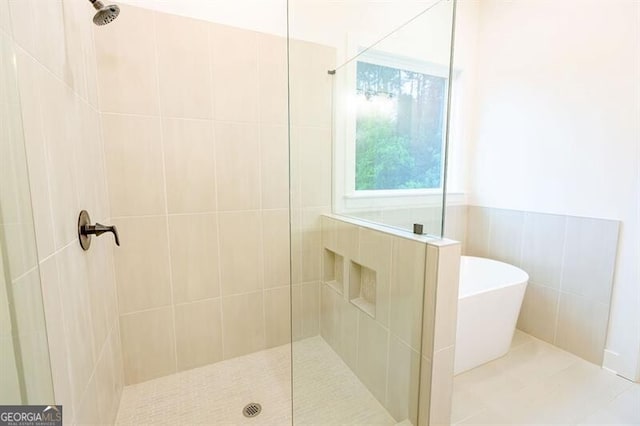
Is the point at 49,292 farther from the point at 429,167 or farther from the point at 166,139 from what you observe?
the point at 429,167

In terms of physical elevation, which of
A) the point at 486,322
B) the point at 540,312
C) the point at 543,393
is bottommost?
the point at 543,393

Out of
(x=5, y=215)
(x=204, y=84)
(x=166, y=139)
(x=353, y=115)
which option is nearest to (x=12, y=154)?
(x=5, y=215)

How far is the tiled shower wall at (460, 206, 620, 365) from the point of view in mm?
1845

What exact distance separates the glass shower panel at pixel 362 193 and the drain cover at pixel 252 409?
0.65 feet

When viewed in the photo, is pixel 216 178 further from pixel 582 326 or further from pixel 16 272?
pixel 582 326

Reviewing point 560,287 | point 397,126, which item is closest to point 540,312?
point 560,287

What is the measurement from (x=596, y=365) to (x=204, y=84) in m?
3.03

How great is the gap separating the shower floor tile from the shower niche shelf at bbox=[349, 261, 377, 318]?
1.31 feet

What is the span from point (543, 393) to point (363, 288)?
46.6 inches

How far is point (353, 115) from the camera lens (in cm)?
192

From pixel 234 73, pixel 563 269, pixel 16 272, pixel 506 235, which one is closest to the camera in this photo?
pixel 16 272

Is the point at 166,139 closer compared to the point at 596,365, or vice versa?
the point at 166,139

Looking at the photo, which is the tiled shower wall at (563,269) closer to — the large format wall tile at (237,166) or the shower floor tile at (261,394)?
the shower floor tile at (261,394)

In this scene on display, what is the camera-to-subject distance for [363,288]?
5.32ft
